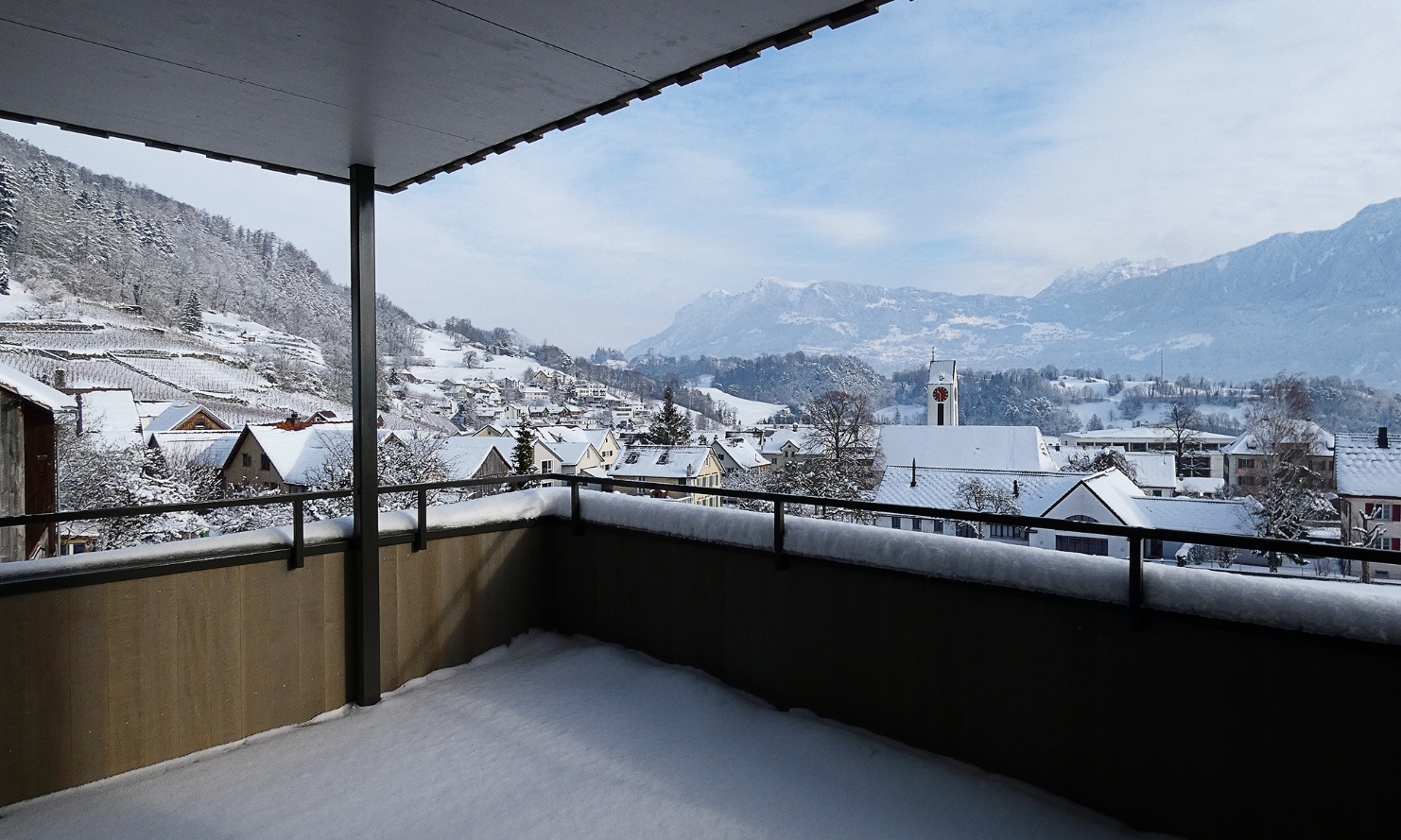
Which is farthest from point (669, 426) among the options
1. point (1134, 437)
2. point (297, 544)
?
point (297, 544)

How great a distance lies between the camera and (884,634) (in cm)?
272

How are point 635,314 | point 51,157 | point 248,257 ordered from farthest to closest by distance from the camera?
point 635,314
point 248,257
point 51,157

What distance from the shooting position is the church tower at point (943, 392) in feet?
125

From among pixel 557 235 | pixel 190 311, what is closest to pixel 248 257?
pixel 190 311

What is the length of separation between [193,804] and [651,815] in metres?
1.56

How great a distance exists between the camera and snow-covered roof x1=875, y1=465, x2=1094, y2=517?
776 inches

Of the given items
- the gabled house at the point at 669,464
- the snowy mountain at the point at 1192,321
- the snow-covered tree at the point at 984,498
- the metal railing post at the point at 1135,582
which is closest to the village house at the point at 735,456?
the gabled house at the point at 669,464

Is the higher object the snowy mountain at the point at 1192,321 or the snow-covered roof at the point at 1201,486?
the snowy mountain at the point at 1192,321

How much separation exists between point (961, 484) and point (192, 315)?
22770 millimetres

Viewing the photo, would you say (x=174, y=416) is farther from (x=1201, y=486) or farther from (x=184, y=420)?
(x=1201, y=486)

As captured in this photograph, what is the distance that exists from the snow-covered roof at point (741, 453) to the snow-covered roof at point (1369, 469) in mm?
17141

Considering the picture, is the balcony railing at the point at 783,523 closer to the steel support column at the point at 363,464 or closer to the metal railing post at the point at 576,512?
the metal railing post at the point at 576,512

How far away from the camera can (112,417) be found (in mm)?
16953

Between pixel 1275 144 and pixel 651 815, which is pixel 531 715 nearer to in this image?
pixel 651 815
